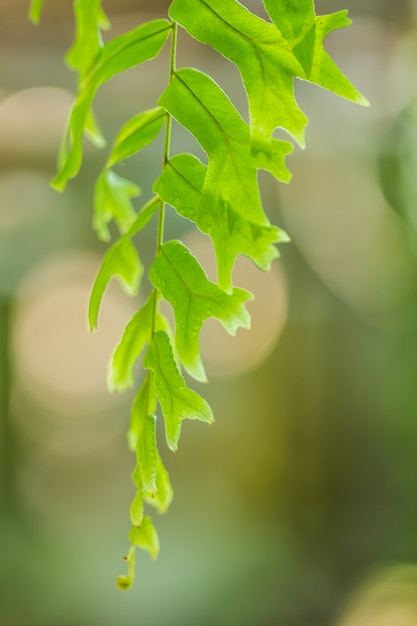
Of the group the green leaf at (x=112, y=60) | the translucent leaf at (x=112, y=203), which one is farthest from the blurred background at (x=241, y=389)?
the green leaf at (x=112, y=60)

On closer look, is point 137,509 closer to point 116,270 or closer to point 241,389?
point 116,270

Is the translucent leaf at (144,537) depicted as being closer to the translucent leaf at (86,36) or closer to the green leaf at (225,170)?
the green leaf at (225,170)

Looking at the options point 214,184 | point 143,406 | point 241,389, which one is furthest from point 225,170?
point 241,389

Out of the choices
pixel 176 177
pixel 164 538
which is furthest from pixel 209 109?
pixel 164 538

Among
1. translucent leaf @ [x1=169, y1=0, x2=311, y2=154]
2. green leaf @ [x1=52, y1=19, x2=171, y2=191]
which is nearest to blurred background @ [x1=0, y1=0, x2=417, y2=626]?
green leaf @ [x1=52, y1=19, x2=171, y2=191]

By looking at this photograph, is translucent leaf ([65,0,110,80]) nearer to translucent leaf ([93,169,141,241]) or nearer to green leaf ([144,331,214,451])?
translucent leaf ([93,169,141,241])

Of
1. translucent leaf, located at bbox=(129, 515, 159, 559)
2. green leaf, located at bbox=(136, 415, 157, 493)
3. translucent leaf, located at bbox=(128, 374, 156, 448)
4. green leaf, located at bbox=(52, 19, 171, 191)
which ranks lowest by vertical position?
translucent leaf, located at bbox=(129, 515, 159, 559)

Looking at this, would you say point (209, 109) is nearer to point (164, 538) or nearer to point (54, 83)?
point (54, 83)
